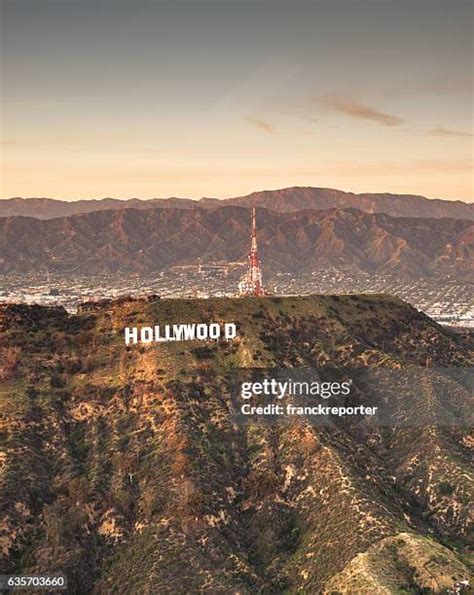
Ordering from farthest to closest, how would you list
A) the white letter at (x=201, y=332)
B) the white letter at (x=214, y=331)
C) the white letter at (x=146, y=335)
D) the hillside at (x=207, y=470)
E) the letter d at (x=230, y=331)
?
the letter d at (x=230, y=331), the white letter at (x=214, y=331), the white letter at (x=201, y=332), the white letter at (x=146, y=335), the hillside at (x=207, y=470)

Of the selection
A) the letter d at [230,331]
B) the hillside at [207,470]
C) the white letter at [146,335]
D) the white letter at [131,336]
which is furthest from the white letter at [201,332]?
the white letter at [131,336]

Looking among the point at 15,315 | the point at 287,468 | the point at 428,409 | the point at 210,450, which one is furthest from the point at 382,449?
the point at 15,315

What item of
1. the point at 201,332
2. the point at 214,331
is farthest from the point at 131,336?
the point at 214,331

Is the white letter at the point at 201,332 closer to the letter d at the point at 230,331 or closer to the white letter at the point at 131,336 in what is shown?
the letter d at the point at 230,331

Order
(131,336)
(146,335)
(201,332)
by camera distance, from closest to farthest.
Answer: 1. (131,336)
2. (146,335)
3. (201,332)

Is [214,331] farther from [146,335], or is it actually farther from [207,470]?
[207,470]

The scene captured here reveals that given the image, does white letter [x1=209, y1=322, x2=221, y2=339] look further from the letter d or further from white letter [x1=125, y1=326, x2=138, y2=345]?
white letter [x1=125, y1=326, x2=138, y2=345]

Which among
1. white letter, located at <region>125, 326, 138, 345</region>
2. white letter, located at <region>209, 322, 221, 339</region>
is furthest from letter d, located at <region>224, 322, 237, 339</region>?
white letter, located at <region>125, 326, 138, 345</region>

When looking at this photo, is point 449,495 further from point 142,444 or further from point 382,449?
point 142,444
